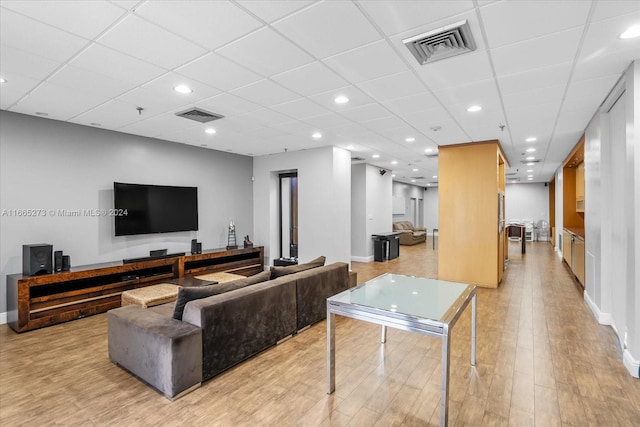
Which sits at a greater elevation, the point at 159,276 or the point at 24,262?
the point at 24,262

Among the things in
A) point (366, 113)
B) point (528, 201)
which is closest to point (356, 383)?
point (366, 113)

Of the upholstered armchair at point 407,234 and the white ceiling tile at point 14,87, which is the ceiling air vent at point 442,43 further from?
the upholstered armchair at point 407,234

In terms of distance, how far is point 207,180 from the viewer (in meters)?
6.57

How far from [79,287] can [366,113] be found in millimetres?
4496

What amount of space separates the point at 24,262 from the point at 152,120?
2.39 metres

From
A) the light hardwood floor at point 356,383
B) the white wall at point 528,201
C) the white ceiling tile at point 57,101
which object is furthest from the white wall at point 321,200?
the white wall at point 528,201

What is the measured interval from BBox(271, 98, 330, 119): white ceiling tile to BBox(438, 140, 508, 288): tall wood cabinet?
9.99ft

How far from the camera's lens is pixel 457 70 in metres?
2.86

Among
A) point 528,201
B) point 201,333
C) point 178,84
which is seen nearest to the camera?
point 201,333

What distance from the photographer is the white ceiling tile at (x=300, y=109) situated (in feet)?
12.3

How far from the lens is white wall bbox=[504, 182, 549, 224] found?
45.1 ft

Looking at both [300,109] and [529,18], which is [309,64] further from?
[529,18]

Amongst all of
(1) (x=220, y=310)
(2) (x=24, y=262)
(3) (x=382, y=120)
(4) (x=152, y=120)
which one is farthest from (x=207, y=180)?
(1) (x=220, y=310)

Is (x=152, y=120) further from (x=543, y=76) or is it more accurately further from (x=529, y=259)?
(x=529, y=259)
